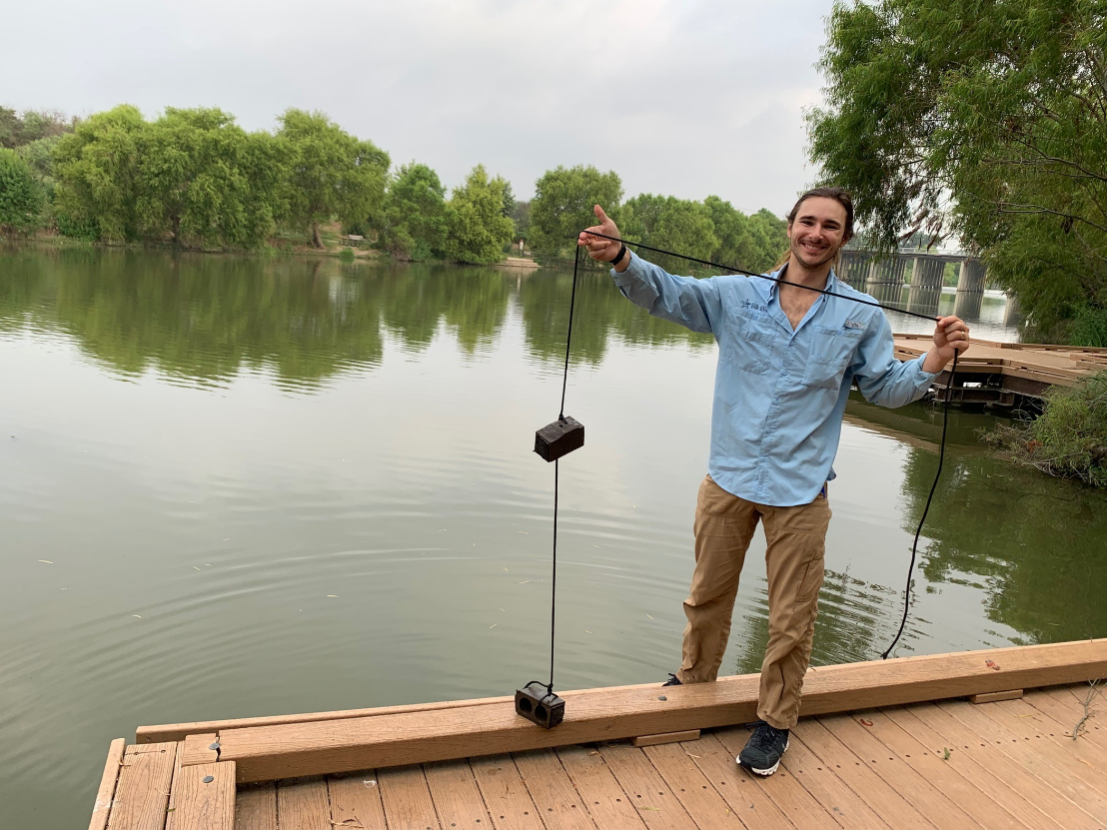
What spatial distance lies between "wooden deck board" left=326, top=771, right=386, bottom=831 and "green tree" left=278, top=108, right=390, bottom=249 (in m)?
50.5

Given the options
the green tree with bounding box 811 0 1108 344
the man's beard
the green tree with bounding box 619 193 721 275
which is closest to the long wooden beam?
the man's beard

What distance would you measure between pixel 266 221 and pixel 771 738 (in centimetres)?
4570

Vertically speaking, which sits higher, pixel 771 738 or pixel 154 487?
pixel 771 738

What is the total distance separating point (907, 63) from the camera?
1309 centimetres

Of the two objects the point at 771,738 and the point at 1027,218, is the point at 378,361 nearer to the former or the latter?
the point at 1027,218

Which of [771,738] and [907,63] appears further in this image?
[907,63]

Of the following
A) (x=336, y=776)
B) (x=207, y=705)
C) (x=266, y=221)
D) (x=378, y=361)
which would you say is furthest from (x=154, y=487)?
(x=266, y=221)

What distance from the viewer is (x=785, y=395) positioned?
8.81 ft

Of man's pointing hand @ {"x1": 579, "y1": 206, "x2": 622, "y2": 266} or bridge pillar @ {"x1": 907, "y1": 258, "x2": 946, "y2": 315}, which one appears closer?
man's pointing hand @ {"x1": 579, "y1": 206, "x2": 622, "y2": 266}

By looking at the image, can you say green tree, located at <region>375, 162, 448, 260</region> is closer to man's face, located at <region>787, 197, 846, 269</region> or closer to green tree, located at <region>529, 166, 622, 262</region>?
green tree, located at <region>529, 166, 622, 262</region>

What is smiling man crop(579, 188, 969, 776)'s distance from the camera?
8.75 ft

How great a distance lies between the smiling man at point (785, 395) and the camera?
2668mm

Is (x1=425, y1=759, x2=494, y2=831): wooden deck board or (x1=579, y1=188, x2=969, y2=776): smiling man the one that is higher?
(x1=579, y1=188, x2=969, y2=776): smiling man

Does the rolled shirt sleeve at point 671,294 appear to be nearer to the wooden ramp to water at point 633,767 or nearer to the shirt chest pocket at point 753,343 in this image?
the shirt chest pocket at point 753,343
